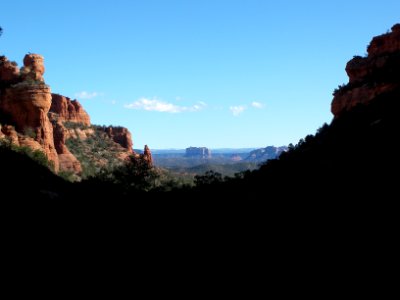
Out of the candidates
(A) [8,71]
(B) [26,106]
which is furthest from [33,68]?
(B) [26,106]

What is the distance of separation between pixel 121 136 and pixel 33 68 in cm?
5865

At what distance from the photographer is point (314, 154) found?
27.3m

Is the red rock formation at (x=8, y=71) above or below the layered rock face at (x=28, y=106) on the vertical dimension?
above

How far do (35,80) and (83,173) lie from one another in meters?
18.1

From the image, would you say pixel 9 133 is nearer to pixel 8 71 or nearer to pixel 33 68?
pixel 8 71

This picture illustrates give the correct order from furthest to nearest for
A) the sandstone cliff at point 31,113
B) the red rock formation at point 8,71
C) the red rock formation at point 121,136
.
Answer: the red rock formation at point 121,136 < the red rock formation at point 8,71 < the sandstone cliff at point 31,113

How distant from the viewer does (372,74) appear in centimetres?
3622

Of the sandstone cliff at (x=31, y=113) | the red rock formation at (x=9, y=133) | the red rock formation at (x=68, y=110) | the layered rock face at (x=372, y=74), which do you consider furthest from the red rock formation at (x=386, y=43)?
the red rock formation at (x=68, y=110)

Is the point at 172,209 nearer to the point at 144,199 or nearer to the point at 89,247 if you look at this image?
the point at 144,199

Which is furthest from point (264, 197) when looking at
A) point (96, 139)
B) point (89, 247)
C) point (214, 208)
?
point (96, 139)

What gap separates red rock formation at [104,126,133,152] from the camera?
123875 mm

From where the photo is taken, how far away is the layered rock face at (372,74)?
→ 1288 inches

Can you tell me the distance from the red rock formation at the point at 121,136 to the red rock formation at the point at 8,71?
60.8 m

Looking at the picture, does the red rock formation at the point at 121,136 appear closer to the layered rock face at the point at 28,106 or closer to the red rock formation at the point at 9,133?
the layered rock face at the point at 28,106
